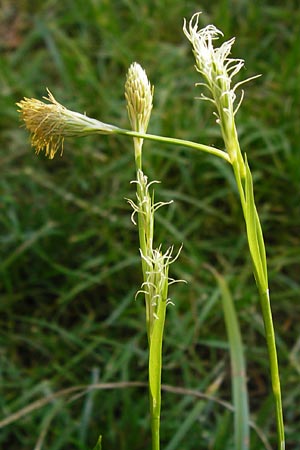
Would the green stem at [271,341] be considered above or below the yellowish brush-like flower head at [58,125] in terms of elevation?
below

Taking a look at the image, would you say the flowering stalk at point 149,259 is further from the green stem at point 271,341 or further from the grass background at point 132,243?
the grass background at point 132,243

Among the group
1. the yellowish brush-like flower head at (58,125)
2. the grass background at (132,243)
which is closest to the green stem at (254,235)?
the yellowish brush-like flower head at (58,125)

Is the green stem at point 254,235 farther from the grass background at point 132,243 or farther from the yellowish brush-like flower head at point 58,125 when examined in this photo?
the grass background at point 132,243

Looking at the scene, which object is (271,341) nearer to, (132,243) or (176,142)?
(176,142)

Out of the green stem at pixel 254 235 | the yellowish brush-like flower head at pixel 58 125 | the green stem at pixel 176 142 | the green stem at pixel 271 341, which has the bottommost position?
the green stem at pixel 271 341

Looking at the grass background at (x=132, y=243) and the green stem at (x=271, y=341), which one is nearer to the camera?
the green stem at (x=271, y=341)

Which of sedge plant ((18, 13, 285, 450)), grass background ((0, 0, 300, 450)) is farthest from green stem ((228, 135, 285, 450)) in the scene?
grass background ((0, 0, 300, 450))

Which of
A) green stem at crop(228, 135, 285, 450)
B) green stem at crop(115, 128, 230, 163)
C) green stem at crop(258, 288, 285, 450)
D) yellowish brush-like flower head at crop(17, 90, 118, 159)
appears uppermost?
yellowish brush-like flower head at crop(17, 90, 118, 159)

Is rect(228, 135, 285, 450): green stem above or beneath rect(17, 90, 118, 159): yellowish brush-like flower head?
beneath

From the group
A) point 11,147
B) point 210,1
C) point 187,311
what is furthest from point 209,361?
point 210,1

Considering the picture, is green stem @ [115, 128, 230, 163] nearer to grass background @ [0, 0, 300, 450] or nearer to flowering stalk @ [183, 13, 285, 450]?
flowering stalk @ [183, 13, 285, 450]
